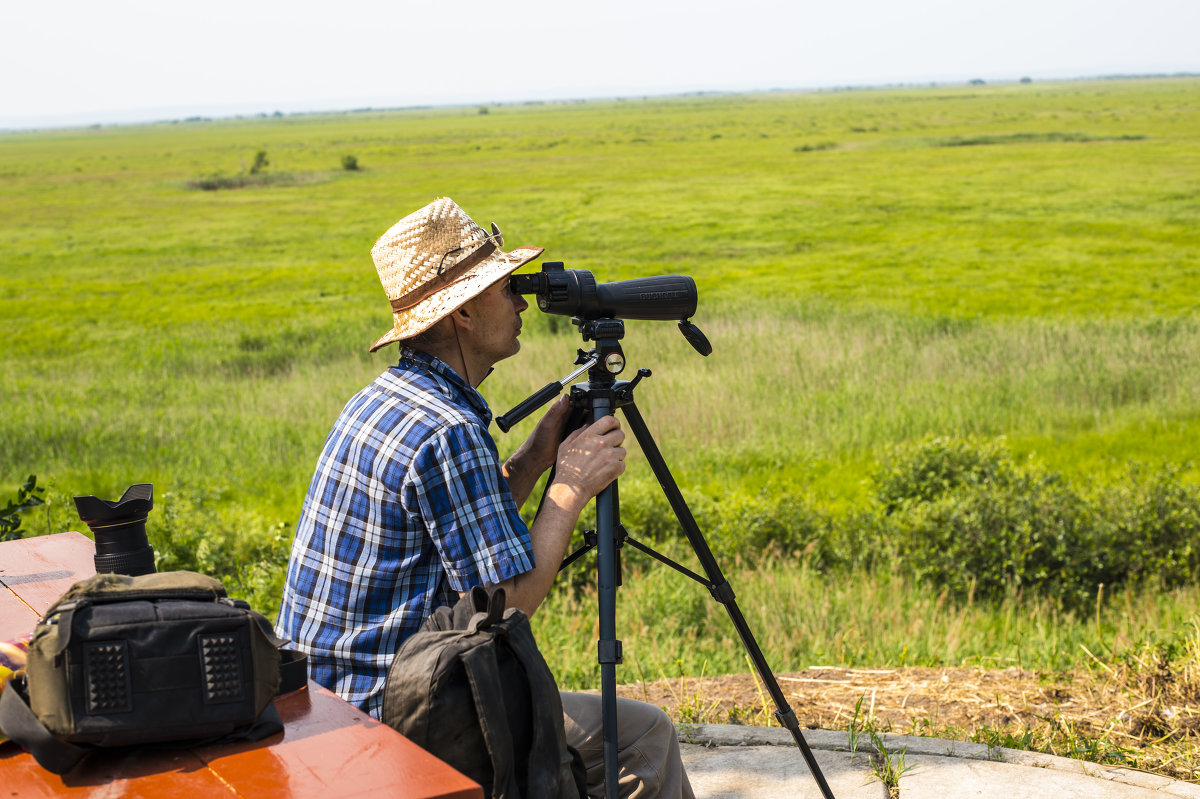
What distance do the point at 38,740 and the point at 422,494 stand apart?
0.74 metres

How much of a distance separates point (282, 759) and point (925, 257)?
24.1 metres

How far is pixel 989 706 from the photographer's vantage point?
12.8ft

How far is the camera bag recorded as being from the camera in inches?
58.6

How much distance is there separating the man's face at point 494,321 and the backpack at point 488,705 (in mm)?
747

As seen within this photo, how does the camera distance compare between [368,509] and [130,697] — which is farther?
A: [368,509]

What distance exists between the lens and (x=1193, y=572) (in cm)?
668

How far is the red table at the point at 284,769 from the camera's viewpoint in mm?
1518

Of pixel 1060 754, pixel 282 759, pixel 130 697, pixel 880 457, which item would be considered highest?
pixel 130 697

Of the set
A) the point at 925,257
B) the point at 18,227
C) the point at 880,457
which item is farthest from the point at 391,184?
the point at 880,457

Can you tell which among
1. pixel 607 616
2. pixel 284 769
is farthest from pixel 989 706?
pixel 284 769

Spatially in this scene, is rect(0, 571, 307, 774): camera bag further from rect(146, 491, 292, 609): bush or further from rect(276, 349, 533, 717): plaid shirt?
rect(146, 491, 292, 609): bush

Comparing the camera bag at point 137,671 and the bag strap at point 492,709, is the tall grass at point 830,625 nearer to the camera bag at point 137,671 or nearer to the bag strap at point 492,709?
the bag strap at point 492,709

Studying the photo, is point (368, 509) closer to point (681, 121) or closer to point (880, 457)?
point (880, 457)

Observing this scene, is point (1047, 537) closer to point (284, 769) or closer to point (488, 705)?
point (488, 705)
